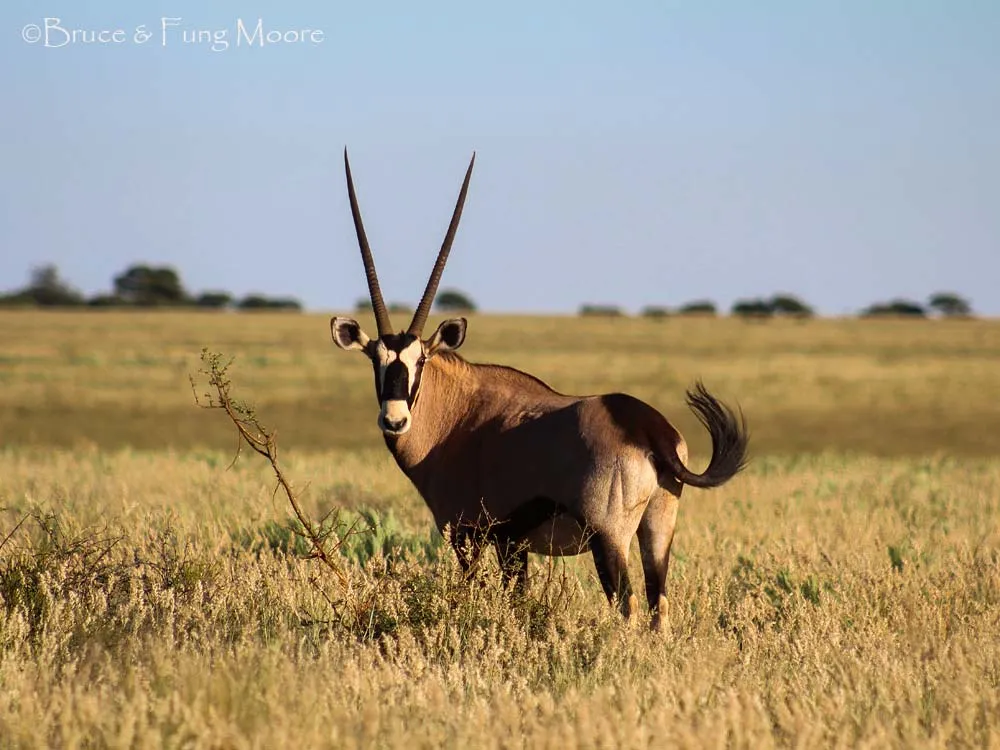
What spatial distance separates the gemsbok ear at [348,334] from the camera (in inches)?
303

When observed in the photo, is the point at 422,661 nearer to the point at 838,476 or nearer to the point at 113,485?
the point at 113,485

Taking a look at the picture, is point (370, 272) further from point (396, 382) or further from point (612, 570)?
point (612, 570)

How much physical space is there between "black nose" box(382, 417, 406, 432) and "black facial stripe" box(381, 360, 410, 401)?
129 mm

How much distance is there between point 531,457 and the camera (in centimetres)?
711

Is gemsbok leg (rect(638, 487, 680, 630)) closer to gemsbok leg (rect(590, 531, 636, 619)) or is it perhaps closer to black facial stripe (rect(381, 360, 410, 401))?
gemsbok leg (rect(590, 531, 636, 619))

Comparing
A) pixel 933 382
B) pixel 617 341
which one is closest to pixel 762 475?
pixel 933 382

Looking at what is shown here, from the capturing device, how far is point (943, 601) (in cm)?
791

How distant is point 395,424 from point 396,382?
0.80 feet

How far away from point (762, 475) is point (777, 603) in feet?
26.8

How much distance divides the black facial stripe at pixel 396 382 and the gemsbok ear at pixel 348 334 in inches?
17.5

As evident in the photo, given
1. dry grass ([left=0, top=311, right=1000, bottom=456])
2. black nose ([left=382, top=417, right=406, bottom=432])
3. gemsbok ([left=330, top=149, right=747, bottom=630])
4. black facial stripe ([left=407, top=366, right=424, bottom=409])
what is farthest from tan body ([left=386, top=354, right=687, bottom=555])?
dry grass ([left=0, top=311, right=1000, bottom=456])

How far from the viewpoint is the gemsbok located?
6.90m

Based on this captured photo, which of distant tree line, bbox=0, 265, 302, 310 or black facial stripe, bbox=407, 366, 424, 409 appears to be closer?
black facial stripe, bbox=407, 366, 424, 409

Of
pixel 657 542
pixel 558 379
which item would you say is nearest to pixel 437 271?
pixel 657 542
